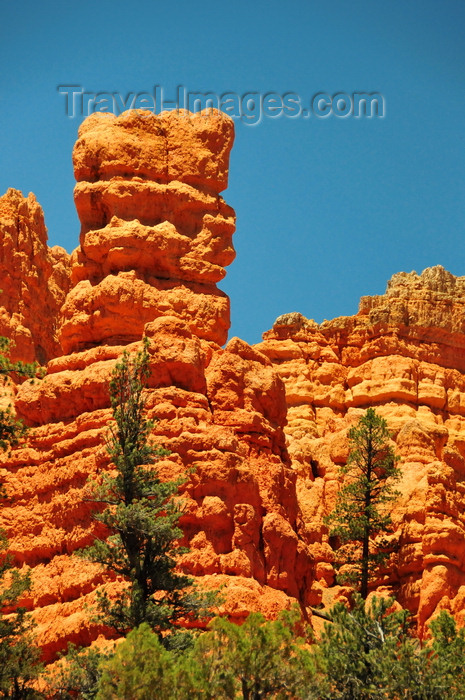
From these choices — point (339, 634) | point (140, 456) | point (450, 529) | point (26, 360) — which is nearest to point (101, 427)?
point (140, 456)

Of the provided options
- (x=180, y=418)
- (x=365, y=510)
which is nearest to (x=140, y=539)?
(x=180, y=418)

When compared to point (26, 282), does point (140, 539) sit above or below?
below

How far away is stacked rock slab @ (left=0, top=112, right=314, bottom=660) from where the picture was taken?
3497cm

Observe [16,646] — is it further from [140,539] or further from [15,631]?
[140,539]

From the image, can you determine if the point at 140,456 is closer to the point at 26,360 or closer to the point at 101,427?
the point at 101,427

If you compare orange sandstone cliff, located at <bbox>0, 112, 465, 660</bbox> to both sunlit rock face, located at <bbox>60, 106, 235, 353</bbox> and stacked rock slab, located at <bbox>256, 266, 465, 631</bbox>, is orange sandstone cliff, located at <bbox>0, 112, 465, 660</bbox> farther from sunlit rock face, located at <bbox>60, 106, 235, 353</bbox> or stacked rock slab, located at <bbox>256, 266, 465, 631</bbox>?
stacked rock slab, located at <bbox>256, 266, 465, 631</bbox>

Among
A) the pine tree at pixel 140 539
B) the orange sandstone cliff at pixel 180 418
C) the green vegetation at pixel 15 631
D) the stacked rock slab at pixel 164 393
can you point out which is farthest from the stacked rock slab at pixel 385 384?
the green vegetation at pixel 15 631

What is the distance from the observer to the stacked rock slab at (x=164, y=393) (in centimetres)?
3497

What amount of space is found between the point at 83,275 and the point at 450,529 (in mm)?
16388

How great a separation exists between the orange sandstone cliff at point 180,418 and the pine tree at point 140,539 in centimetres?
147

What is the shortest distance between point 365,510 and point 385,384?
23382mm

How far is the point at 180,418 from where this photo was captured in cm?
3694

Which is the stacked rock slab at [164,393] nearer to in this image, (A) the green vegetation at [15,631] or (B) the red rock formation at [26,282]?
(A) the green vegetation at [15,631]

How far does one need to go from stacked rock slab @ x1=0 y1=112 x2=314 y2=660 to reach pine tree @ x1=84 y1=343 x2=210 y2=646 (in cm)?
156
